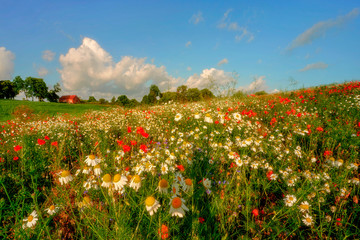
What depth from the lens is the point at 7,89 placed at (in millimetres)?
55938

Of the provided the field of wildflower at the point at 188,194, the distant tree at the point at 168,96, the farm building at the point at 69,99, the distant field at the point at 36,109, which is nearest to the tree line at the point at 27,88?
the farm building at the point at 69,99

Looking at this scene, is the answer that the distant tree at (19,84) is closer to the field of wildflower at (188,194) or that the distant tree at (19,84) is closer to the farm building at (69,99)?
the farm building at (69,99)

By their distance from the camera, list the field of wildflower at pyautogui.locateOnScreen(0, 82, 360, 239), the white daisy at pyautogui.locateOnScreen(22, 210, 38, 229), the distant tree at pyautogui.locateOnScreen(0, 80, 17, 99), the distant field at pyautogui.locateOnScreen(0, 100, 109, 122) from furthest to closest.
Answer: the distant tree at pyautogui.locateOnScreen(0, 80, 17, 99)
the distant field at pyautogui.locateOnScreen(0, 100, 109, 122)
the white daisy at pyautogui.locateOnScreen(22, 210, 38, 229)
the field of wildflower at pyautogui.locateOnScreen(0, 82, 360, 239)

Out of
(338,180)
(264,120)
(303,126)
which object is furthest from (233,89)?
(338,180)

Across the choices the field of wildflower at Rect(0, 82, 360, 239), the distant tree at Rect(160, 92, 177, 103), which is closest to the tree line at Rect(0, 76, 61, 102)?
the distant tree at Rect(160, 92, 177, 103)

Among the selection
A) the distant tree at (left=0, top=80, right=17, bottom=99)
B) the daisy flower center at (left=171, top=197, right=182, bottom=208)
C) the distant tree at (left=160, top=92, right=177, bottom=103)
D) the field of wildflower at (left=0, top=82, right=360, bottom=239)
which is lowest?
the field of wildflower at (left=0, top=82, right=360, bottom=239)

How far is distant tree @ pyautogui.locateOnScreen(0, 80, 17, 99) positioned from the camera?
5438 centimetres

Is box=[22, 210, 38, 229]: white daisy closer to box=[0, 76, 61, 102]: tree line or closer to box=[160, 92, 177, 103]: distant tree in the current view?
box=[160, 92, 177, 103]: distant tree

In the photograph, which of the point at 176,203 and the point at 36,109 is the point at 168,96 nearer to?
the point at 176,203

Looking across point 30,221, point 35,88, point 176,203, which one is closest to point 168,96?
point 30,221

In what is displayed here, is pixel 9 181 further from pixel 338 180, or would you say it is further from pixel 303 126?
pixel 303 126

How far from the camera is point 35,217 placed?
1.56 meters

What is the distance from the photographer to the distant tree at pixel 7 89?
5438 centimetres

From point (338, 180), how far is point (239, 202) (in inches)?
50.2
